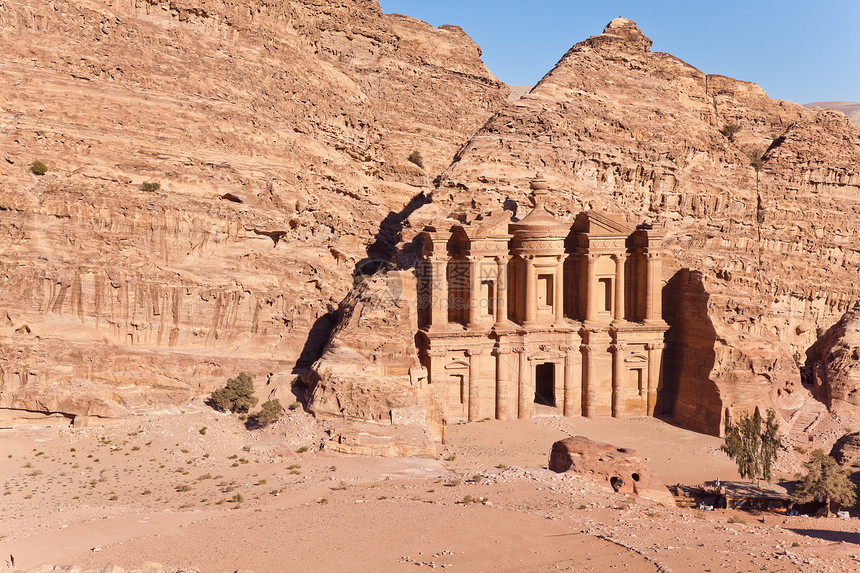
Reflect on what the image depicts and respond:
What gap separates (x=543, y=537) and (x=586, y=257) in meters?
19.4

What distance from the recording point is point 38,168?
32250 millimetres

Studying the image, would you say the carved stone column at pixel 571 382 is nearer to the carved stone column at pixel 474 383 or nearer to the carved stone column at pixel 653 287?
the carved stone column at pixel 653 287

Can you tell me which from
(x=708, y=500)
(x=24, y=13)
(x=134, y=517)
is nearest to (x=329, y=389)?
(x=134, y=517)

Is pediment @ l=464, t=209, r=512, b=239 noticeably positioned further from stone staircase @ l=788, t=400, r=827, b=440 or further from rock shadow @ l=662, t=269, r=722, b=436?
stone staircase @ l=788, t=400, r=827, b=440

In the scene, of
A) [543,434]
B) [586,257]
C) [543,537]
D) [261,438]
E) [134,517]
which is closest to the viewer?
[543,537]

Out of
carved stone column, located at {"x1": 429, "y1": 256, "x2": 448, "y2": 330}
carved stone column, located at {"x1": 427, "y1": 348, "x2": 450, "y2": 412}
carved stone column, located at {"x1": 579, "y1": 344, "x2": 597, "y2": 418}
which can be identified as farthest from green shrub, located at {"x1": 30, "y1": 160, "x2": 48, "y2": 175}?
carved stone column, located at {"x1": 579, "y1": 344, "x2": 597, "y2": 418}

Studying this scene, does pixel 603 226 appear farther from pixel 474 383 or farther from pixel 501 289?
pixel 474 383

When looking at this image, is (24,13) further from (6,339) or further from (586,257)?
(586,257)

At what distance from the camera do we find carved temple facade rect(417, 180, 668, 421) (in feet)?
113

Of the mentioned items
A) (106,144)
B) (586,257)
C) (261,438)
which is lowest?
(261,438)

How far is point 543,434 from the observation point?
33.4 meters

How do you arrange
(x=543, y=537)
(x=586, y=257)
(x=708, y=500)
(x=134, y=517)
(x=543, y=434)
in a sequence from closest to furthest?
(x=543, y=537) < (x=134, y=517) < (x=708, y=500) < (x=543, y=434) < (x=586, y=257)

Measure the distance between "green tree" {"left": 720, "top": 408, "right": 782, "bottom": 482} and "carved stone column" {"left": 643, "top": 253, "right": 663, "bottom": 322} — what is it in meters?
6.65

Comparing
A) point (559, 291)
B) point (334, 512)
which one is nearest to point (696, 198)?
point (559, 291)
